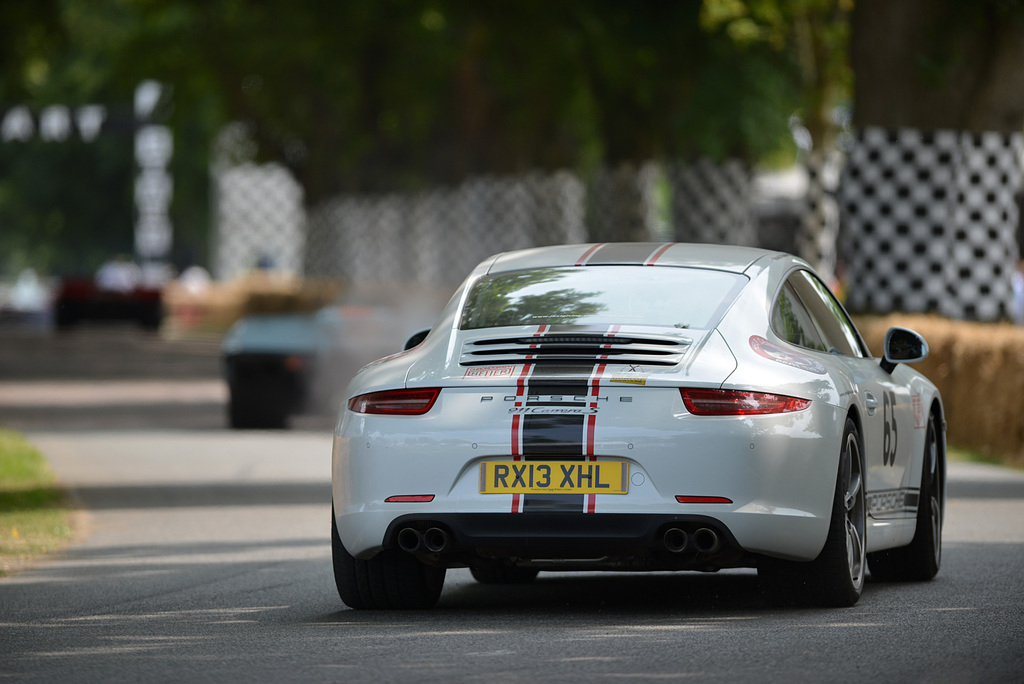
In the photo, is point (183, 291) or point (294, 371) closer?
point (294, 371)

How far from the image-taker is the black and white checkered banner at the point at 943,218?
18938 millimetres

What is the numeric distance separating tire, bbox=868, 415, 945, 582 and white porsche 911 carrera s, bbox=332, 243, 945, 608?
83 centimetres

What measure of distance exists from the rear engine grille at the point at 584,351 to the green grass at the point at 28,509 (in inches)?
130

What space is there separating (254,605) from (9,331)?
47.3 m

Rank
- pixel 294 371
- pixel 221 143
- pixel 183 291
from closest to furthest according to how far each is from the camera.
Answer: pixel 294 371
pixel 221 143
pixel 183 291

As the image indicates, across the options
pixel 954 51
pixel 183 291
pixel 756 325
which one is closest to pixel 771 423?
pixel 756 325

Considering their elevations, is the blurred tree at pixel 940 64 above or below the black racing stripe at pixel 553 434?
above

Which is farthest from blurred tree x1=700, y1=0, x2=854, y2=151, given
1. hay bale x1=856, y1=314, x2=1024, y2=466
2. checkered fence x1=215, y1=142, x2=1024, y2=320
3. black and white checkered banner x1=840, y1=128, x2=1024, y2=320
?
hay bale x1=856, y1=314, x2=1024, y2=466

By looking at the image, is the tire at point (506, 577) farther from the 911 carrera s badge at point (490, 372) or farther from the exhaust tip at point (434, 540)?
the 911 carrera s badge at point (490, 372)

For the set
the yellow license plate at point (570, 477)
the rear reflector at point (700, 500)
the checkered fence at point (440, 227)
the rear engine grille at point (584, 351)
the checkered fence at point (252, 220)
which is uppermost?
the rear engine grille at point (584, 351)

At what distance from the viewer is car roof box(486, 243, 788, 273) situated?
8148 millimetres

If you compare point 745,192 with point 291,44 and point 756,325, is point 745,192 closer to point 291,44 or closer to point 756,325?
point 291,44

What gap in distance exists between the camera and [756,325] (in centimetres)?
762

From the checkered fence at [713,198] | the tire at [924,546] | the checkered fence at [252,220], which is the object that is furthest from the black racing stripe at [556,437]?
the checkered fence at [252,220]
